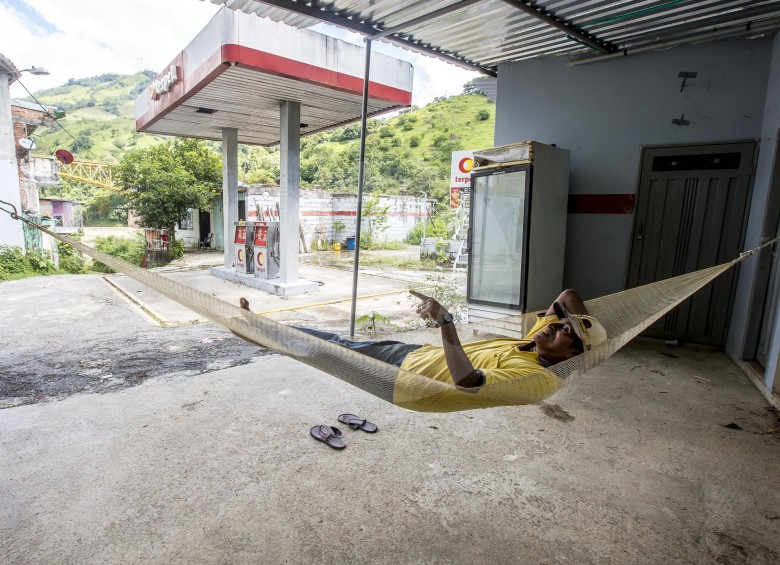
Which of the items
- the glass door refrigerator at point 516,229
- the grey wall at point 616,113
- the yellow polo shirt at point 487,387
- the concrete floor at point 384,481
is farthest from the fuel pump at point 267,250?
the yellow polo shirt at point 487,387

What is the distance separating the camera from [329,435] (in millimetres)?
1979

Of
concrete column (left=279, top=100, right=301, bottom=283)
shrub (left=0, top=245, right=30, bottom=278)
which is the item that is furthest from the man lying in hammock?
shrub (left=0, top=245, right=30, bottom=278)

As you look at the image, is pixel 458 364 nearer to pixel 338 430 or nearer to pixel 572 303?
pixel 338 430

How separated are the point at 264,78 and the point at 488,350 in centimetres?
435

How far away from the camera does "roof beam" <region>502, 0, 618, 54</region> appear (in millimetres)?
2631

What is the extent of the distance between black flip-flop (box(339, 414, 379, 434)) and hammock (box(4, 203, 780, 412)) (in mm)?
637

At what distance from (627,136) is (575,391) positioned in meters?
2.34

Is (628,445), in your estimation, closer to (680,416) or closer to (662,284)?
(680,416)

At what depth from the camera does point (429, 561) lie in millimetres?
1299

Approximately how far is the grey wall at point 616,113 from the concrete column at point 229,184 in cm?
→ 516

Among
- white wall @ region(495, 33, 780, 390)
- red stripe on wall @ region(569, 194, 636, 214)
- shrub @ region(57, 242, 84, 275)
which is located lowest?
shrub @ region(57, 242, 84, 275)

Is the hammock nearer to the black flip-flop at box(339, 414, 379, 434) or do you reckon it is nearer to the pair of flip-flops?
the pair of flip-flops

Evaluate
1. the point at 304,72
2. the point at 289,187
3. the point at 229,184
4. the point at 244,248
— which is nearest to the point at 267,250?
the point at 244,248

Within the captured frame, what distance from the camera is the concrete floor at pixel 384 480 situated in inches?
53.4
